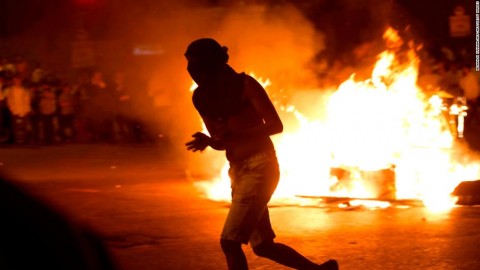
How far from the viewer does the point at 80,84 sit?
17.6 metres

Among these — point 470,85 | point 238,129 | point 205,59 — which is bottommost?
point 238,129

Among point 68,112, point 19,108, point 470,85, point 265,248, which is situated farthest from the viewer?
point 68,112

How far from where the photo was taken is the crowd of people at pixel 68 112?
16875 millimetres

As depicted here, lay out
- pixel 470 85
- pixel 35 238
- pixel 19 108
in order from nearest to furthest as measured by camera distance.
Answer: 1. pixel 35 238
2. pixel 470 85
3. pixel 19 108

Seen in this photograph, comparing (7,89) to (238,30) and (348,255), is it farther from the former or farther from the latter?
(348,255)

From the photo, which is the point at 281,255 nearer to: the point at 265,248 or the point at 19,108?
the point at 265,248

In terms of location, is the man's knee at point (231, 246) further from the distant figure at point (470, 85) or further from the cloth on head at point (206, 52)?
the distant figure at point (470, 85)

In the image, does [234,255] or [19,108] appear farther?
[19,108]

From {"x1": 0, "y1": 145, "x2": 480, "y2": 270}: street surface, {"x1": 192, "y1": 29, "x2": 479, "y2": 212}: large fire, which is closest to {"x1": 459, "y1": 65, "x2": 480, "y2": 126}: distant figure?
{"x1": 192, "y1": 29, "x2": 479, "y2": 212}: large fire

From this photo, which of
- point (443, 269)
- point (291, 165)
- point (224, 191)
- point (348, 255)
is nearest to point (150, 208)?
point (224, 191)

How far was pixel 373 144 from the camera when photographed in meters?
10.5

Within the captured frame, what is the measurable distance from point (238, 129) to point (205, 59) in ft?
1.50

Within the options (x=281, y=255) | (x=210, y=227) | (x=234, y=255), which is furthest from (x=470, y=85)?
(x=234, y=255)

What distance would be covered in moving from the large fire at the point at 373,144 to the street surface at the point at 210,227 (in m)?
0.94
